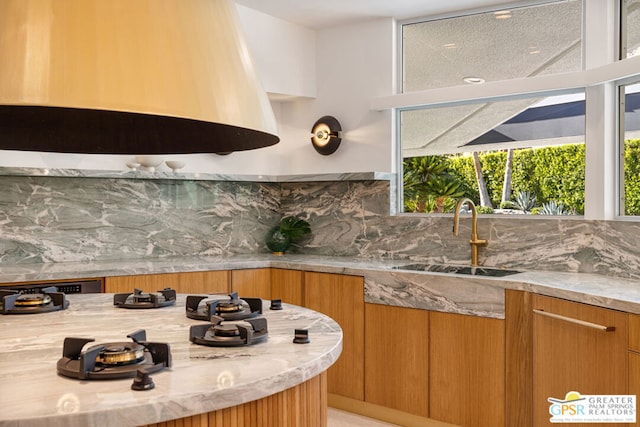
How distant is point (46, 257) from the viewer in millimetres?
3801

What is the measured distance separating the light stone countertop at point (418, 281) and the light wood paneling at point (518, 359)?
0.18 feet

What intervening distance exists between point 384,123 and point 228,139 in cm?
247

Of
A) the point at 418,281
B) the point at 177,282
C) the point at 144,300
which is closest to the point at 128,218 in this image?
the point at 177,282

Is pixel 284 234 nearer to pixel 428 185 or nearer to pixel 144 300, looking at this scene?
pixel 428 185

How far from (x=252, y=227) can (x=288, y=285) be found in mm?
909

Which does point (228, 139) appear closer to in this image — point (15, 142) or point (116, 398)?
point (15, 142)

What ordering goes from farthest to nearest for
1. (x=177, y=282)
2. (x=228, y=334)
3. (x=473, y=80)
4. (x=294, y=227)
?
(x=294, y=227), (x=473, y=80), (x=177, y=282), (x=228, y=334)

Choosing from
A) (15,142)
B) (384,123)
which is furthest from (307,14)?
(15,142)

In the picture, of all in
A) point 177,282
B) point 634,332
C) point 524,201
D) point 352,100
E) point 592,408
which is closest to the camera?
point 634,332

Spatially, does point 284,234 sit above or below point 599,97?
below

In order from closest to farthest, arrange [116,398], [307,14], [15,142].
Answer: [116,398], [15,142], [307,14]

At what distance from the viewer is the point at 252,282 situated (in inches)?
157

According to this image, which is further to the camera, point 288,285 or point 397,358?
point 288,285

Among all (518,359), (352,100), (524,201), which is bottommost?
(518,359)
